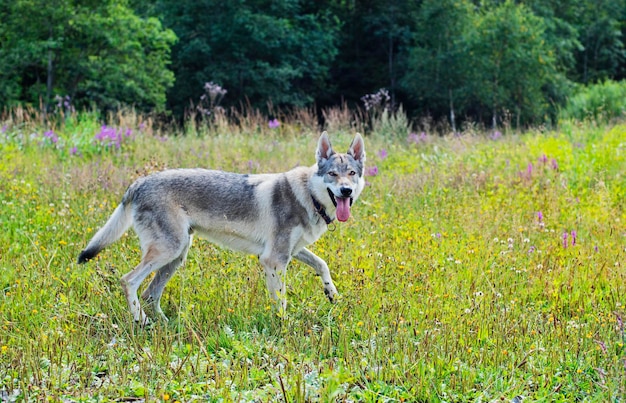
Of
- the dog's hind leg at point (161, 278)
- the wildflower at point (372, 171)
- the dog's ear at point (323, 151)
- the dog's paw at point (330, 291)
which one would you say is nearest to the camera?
the dog's paw at point (330, 291)

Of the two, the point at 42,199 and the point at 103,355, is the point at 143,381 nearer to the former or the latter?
the point at 103,355

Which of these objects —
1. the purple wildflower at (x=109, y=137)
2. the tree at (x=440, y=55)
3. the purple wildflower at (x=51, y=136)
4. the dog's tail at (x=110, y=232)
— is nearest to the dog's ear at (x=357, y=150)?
the dog's tail at (x=110, y=232)

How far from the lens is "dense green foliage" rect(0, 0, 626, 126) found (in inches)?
770

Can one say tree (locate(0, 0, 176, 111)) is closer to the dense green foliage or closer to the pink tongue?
the dense green foliage

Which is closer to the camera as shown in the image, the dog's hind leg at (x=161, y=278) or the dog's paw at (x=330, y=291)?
the dog's paw at (x=330, y=291)

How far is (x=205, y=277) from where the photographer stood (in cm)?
512

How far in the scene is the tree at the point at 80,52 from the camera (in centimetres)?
1872

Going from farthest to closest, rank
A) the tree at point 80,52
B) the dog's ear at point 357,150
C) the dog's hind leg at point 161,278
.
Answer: the tree at point 80,52 → the dog's ear at point 357,150 → the dog's hind leg at point 161,278

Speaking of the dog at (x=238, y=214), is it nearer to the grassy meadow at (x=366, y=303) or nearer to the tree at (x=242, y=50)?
the grassy meadow at (x=366, y=303)

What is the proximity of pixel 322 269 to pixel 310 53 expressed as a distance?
967 inches

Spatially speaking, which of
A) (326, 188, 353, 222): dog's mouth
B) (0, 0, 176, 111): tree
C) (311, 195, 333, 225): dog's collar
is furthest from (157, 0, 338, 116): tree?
(326, 188, 353, 222): dog's mouth

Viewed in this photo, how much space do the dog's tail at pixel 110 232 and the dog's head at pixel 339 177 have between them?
4.93ft

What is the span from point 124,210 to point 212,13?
23.5 meters

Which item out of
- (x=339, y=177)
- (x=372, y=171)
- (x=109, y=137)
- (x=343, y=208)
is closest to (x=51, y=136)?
(x=109, y=137)
